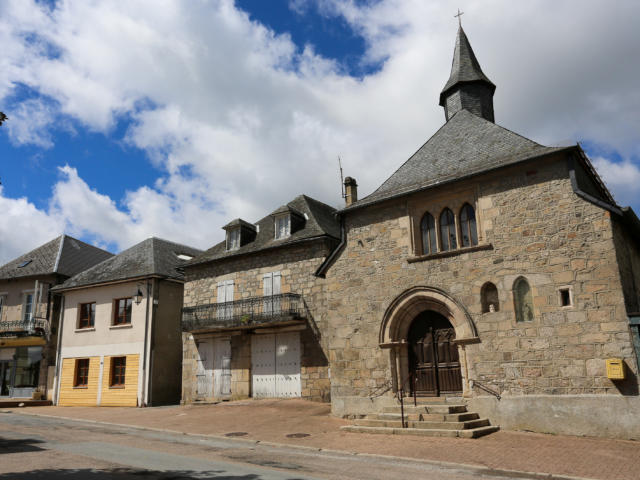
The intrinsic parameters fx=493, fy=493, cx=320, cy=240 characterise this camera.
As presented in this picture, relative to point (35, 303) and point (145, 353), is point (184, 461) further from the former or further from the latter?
point (35, 303)

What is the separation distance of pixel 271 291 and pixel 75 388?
427 inches

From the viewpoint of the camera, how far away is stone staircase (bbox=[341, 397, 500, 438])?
10578mm

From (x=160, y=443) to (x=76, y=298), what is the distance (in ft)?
49.9

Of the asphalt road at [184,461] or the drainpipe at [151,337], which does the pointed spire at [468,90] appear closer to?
the asphalt road at [184,461]

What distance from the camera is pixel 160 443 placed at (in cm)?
1066

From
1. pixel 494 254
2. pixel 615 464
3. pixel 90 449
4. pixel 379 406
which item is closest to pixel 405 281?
pixel 494 254

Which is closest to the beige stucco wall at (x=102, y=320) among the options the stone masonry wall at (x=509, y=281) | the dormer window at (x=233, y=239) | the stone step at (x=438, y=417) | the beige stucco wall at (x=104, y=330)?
the beige stucco wall at (x=104, y=330)

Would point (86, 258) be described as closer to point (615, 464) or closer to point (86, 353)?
point (86, 353)

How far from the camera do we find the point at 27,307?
80.9 feet

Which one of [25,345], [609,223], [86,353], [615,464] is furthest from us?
[25,345]

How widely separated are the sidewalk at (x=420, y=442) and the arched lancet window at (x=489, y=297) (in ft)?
9.24

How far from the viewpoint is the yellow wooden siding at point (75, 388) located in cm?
2172

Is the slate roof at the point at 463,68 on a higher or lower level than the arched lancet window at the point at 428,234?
higher

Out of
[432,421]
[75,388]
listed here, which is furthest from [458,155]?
[75,388]
